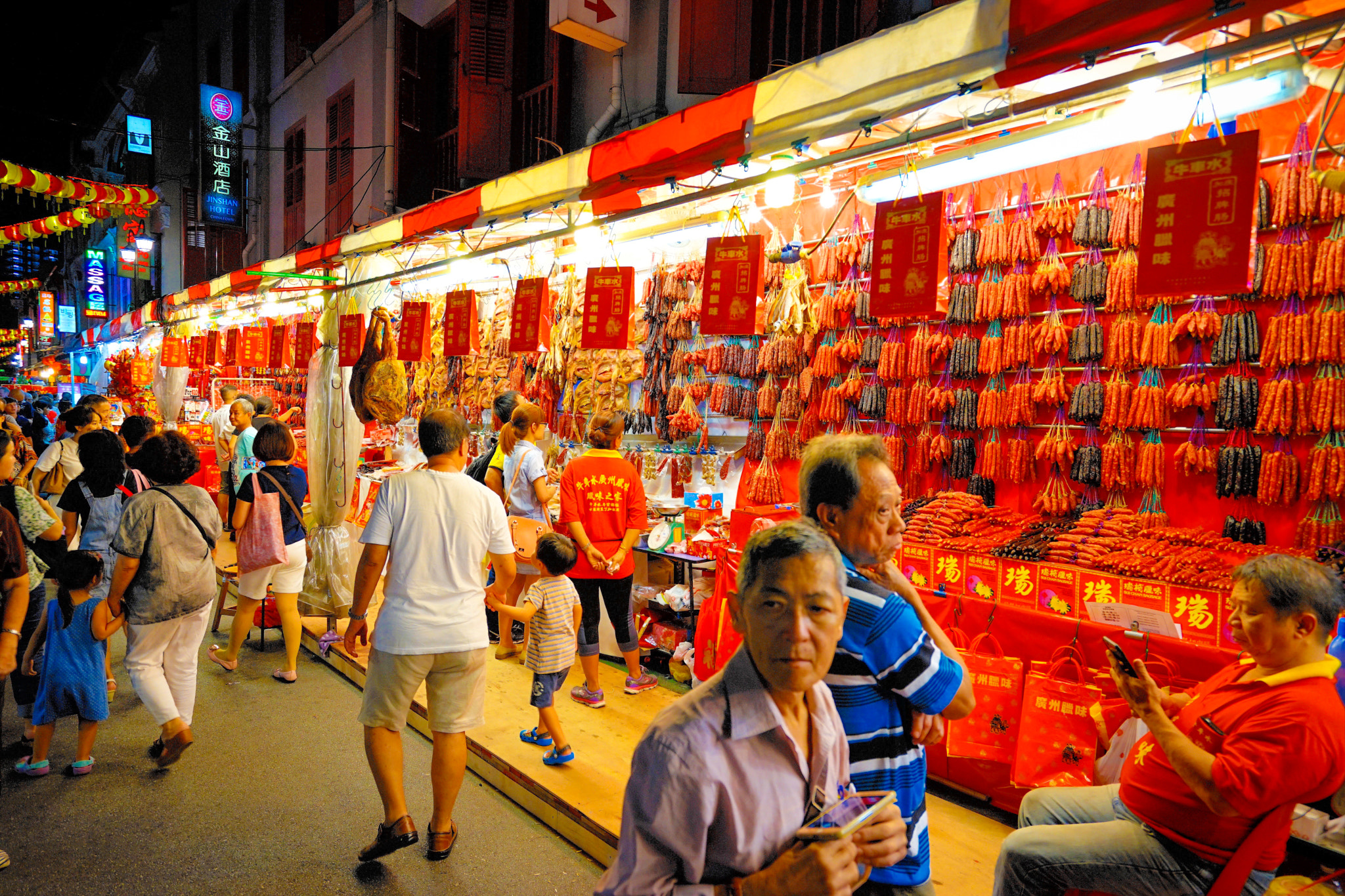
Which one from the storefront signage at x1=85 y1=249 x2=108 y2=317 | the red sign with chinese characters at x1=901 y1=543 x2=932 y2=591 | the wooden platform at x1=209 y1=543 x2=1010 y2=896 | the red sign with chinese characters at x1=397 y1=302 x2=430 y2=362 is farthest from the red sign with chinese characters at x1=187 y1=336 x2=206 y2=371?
the storefront signage at x1=85 y1=249 x2=108 y2=317

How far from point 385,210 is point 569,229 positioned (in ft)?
28.5

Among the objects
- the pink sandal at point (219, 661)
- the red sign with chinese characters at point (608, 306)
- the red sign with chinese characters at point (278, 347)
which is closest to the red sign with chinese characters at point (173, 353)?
the red sign with chinese characters at point (278, 347)

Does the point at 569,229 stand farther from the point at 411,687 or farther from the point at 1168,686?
the point at 1168,686

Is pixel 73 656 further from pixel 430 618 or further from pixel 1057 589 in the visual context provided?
pixel 1057 589

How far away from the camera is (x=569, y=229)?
219 inches

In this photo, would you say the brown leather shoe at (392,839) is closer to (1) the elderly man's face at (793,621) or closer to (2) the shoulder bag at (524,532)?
(2) the shoulder bag at (524,532)

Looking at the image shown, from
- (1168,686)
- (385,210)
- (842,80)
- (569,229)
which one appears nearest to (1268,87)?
(842,80)

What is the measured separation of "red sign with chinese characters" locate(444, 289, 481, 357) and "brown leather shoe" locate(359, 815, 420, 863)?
448 cm

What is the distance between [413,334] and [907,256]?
5.42 meters

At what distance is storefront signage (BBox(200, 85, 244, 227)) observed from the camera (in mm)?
15844

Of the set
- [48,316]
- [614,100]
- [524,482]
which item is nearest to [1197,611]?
[524,482]

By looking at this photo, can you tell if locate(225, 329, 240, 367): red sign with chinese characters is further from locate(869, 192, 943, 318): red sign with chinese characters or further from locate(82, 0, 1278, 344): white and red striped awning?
locate(869, 192, 943, 318): red sign with chinese characters

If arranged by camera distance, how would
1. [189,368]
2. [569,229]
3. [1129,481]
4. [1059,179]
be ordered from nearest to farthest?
[1129,481]
[1059,179]
[569,229]
[189,368]

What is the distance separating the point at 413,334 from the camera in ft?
25.5
